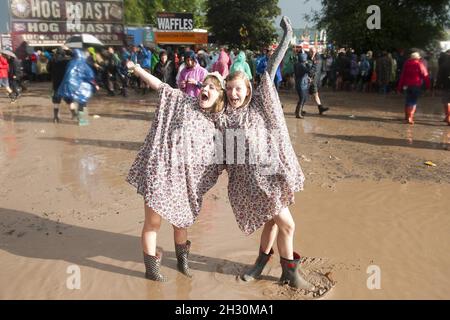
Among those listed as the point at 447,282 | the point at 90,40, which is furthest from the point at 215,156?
the point at 90,40

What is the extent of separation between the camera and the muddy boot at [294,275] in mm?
3430

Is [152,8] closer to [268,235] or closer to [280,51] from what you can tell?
[280,51]

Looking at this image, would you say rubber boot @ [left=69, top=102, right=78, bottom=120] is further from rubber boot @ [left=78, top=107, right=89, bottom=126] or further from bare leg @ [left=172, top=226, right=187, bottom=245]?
bare leg @ [left=172, top=226, right=187, bottom=245]

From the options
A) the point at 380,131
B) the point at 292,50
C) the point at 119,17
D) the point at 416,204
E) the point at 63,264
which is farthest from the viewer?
the point at 292,50

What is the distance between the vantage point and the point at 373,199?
5.35 m

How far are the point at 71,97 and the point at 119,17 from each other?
6.44 metres

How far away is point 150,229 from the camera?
340cm

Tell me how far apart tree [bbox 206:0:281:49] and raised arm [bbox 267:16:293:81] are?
122 ft

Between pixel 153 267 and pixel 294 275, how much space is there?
42.6 inches

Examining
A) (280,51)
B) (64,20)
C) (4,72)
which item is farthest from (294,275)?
(64,20)

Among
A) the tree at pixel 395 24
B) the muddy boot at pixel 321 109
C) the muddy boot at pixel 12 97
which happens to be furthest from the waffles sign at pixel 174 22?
the muddy boot at pixel 321 109

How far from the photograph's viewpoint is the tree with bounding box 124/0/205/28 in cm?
2983
